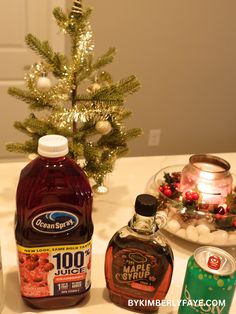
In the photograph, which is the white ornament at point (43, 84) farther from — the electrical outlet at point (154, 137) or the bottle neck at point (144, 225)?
the electrical outlet at point (154, 137)

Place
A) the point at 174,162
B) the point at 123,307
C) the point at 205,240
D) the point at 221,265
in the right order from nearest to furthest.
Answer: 1. the point at 221,265
2. the point at 123,307
3. the point at 205,240
4. the point at 174,162

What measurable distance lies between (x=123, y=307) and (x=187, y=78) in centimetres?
180

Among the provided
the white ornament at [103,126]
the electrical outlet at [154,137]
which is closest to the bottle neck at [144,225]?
the white ornament at [103,126]

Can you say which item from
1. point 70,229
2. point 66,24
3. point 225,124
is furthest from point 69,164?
point 225,124

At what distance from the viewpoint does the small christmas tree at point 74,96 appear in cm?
79

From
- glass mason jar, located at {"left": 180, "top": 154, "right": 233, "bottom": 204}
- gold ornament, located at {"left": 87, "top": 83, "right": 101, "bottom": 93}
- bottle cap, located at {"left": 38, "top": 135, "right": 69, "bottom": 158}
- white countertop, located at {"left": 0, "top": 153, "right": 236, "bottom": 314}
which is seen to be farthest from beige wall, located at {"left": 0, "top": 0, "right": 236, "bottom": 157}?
bottle cap, located at {"left": 38, "top": 135, "right": 69, "bottom": 158}

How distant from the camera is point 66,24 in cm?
79

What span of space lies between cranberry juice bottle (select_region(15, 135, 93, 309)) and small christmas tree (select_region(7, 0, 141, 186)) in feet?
0.70

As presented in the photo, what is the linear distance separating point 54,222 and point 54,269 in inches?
3.4

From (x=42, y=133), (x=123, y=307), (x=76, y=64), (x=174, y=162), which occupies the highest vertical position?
(x=76, y=64)

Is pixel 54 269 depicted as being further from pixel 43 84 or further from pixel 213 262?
pixel 43 84

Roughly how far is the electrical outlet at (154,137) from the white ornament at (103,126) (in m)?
1.57

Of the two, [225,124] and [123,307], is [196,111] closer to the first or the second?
[225,124]

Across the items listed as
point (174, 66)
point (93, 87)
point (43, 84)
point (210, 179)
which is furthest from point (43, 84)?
point (174, 66)
